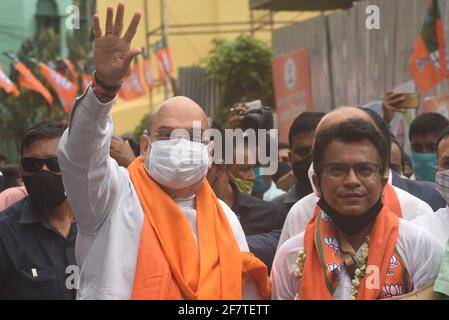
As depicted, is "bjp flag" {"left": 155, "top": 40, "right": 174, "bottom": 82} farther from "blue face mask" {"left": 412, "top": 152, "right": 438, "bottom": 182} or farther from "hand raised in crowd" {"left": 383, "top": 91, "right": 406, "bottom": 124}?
"hand raised in crowd" {"left": 383, "top": 91, "right": 406, "bottom": 124}

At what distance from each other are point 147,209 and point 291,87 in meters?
11.5

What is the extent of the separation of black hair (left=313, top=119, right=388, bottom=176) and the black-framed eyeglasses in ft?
0.13

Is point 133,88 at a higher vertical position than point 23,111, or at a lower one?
higher

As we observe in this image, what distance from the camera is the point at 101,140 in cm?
321

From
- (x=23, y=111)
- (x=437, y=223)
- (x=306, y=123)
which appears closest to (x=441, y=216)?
(x=437, y=223)

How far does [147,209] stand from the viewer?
3.45m

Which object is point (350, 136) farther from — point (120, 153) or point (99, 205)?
point (120, 153)

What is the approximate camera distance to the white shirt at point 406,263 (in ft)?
11.1

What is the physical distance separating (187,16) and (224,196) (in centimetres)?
2304

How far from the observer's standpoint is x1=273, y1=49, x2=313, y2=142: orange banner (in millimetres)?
14250

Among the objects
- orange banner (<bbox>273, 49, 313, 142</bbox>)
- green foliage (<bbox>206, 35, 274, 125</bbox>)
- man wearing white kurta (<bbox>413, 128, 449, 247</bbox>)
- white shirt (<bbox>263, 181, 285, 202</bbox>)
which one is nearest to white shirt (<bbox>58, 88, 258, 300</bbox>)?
man wearing white kurta (<bbox>413, 128, 449, 247</bbox>)

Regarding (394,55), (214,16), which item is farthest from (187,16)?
(394,55)

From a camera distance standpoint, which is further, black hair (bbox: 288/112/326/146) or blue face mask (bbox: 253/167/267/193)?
blue face mask (bbox: 253/167/267/193)

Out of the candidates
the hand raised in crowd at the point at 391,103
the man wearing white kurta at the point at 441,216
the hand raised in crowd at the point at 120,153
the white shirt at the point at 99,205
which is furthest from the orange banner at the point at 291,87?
the white shirt at the point at 99,205
